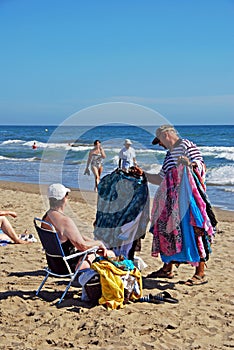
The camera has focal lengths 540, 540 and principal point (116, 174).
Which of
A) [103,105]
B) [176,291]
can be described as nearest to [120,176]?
[103,105]

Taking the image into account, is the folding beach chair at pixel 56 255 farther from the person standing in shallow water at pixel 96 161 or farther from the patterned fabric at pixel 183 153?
the person standing in shallow water at pixel 96 161

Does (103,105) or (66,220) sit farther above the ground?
(103,105)

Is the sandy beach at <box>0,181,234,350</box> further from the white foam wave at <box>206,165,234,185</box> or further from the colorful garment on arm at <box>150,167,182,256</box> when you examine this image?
the white foam wave at <box>206,165,234,185</box>

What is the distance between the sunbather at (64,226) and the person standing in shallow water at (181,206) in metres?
0.72

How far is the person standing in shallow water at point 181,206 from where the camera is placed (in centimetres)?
516

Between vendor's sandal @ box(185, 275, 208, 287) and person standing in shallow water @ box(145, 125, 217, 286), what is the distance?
29 centimetres

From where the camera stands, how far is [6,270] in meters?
5.83

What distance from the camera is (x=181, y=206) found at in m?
5.18

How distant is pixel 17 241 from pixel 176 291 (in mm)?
2716

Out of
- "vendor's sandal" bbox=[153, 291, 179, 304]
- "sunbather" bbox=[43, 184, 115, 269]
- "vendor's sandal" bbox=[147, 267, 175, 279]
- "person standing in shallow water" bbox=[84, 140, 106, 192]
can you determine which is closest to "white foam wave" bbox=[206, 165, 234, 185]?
"person standing in shallow water" bbox=[84, 140, 106, 192]

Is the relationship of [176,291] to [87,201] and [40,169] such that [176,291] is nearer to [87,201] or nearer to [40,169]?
[87,201]

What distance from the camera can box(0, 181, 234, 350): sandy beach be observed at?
3906mm

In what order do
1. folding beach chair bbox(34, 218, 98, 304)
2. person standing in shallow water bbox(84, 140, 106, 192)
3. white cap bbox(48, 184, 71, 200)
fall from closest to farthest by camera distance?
1. folding beach chair bbox(34, 218, 98, 304)
2. white cap bbox(48, 184, 71, 200)
3. person standing in shallow water bbox(84, 140, 106, 192)

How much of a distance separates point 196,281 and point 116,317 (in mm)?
1432
